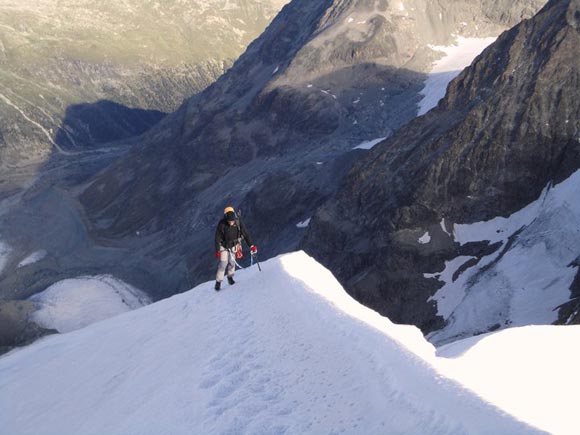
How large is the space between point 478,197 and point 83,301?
158ft

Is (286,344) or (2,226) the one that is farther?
(2,226)

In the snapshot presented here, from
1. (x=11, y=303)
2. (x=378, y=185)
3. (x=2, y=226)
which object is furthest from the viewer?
(x=2, y=226)

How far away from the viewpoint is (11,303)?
62188 mm

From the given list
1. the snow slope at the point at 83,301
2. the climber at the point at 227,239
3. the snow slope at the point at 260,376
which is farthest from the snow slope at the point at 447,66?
the snow slope at the point at 260,376

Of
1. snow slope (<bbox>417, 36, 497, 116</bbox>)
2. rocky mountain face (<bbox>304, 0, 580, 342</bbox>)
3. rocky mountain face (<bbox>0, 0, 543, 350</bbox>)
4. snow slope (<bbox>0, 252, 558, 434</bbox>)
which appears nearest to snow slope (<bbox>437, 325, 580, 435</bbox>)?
snow slope (<bbox>0, 252, 558, 434</bbox>)

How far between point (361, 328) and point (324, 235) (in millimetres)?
45949

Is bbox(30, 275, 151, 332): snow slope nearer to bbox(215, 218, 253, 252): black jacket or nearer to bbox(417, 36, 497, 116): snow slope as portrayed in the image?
bbox(417, 36, 497, 116): snow slope

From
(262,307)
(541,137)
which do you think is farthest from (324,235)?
(262,307)

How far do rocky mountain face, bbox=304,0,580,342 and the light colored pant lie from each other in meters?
25.2

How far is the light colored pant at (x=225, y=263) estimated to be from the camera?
60.7ft

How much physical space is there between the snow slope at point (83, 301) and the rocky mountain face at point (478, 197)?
91.7 ft

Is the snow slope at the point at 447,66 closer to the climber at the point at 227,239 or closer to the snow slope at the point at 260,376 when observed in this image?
the climber at the point at 227,239

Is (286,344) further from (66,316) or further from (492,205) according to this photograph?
(66,316)

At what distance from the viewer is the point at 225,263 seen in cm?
1870
